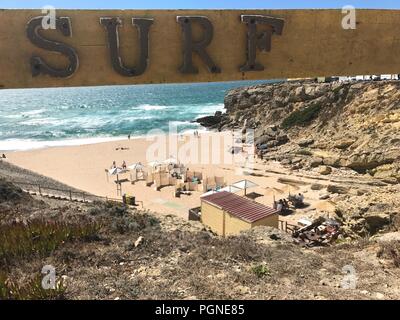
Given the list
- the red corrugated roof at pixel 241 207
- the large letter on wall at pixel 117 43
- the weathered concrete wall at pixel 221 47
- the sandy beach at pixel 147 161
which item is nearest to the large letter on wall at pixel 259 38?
the weathered concrete wall at pixel 221 47

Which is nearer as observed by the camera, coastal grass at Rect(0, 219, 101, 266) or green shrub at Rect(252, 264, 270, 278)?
green shrub at Rect(252, 264, 270, 278)

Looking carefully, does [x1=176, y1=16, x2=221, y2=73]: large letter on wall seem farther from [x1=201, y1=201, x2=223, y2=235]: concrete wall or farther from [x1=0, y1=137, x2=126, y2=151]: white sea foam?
[x1=0, y1=137, x2=126, y2=151]: white sea foam

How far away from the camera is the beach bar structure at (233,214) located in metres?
12.8

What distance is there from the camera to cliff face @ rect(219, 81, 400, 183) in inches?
1031

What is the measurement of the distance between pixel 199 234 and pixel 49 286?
4264 mm

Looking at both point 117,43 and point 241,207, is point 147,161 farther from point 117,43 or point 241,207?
point 117,43

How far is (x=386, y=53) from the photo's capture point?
340 centimetres

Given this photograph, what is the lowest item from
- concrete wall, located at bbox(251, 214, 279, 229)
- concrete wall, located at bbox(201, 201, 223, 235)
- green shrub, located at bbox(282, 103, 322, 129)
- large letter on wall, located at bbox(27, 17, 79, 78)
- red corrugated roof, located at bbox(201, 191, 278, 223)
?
concrete wall, located at bbox(201, 201, 223, 235)

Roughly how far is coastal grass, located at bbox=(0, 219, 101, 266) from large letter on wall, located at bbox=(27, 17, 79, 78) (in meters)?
5.15

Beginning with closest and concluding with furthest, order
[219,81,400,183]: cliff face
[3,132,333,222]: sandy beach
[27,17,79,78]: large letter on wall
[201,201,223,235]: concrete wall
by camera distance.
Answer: [27,17,79,78]: large letter on wall, [201,201,223,235]: concrete wall, [3,132,333,222]: sandy beach, [219,81,400,183]: cliff face

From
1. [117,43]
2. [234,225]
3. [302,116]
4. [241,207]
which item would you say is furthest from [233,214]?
[302,116]

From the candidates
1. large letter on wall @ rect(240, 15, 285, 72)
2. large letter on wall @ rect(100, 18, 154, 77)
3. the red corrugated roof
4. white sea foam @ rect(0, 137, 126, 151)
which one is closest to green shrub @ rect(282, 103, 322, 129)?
white sea foam @ rect(0, 137, 126, 151)

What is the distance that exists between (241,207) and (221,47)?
1107 cm

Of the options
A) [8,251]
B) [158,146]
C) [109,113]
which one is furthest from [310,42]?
[109,113]
